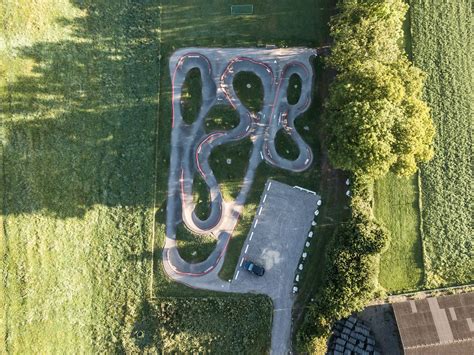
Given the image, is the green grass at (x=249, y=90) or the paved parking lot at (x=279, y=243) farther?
the green grass at (x=249, y=90)

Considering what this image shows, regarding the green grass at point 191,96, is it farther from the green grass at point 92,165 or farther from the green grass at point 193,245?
the green grass at point 193,245

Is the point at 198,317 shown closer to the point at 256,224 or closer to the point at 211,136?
the point at 256,224

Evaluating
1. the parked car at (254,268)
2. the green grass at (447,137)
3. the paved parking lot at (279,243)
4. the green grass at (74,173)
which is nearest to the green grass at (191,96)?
→ the green grass at (74,173)

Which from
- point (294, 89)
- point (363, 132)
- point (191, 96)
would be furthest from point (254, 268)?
point (294, 89)

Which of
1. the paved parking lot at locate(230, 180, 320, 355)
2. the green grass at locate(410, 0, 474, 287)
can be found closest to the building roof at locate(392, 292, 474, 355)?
the green grass at locate(410, 0, 474, 287)

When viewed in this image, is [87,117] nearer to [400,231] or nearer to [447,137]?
[400,231]

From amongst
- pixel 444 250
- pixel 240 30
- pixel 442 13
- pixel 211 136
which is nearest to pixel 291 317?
pixel 444 250

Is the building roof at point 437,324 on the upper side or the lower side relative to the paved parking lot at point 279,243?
lower

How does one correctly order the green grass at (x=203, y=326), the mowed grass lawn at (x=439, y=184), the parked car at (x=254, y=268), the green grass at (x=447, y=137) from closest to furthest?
the green grass at (x=203, y=326) → the parked car at (x=254, y=268) → the mowed grass lawn at (x=439, y=184) → the green grass at (x=447, y=137)
